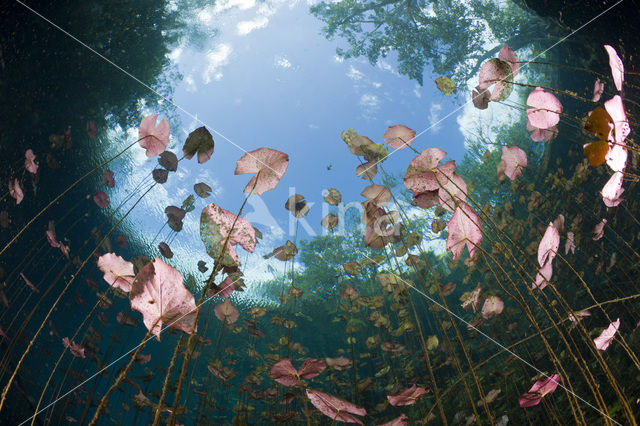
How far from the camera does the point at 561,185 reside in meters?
3.04

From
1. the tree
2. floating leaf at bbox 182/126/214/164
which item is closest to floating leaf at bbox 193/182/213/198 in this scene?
floating leaf at bbox 182/126/214/164

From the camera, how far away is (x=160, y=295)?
570 millimetres

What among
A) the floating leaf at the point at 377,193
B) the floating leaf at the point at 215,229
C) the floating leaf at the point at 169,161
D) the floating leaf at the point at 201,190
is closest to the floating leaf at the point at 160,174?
the floating leaf at the point at 169,161

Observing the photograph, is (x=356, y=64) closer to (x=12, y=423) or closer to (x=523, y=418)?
(x=523, y=418)

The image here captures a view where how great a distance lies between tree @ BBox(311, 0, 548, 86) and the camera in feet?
20.7

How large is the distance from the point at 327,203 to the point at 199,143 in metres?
2.26

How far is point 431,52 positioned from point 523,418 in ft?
24.2

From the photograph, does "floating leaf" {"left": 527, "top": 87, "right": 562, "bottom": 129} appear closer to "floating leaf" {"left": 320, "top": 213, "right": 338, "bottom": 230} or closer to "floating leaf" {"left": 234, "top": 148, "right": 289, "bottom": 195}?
"floating leaf" {"left": 234, "top": 148, "right": 289, "bottom": 195}

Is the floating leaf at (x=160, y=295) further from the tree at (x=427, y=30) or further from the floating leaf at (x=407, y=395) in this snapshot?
the tree at (x=427, y=30)

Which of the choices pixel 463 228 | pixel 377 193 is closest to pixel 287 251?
pixel 377 193

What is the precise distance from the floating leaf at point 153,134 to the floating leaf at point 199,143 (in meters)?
0.24

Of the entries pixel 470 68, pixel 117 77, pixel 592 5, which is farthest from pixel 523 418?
pixel 470 68

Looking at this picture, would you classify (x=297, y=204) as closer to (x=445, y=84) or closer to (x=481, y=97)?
(x=445, y=84)

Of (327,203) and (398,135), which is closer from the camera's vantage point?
(398,135)
